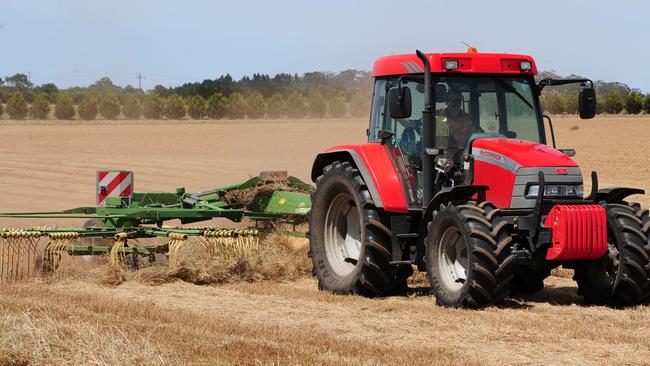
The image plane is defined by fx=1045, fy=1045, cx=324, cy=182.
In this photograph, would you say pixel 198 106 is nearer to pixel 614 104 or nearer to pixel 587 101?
pixel 614 104

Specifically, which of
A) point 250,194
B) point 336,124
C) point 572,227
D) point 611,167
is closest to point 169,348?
point 572,227

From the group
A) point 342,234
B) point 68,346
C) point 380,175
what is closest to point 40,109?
point 342,234

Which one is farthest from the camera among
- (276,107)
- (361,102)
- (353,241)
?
(276,107)

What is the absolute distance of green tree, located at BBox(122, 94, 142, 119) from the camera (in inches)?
2351

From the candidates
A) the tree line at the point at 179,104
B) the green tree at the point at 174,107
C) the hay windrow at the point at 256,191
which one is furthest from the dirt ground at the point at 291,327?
the green tree at the point at 174,107

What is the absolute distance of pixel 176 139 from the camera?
38.1 meters

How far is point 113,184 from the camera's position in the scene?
41.9 ft

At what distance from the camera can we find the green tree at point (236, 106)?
56125 mm

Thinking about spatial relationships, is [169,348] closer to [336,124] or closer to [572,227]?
[572,227]

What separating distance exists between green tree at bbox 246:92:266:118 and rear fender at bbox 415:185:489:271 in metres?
44.5

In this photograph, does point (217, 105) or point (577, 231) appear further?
point (217, 105)

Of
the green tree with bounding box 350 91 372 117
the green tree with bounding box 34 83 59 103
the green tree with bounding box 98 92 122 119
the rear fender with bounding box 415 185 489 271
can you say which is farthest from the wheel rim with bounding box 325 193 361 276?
the green tree with bounding box 34 83 59 103

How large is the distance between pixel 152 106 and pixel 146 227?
159 feet

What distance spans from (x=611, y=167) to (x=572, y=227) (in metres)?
18.6
